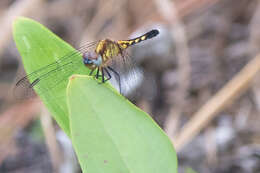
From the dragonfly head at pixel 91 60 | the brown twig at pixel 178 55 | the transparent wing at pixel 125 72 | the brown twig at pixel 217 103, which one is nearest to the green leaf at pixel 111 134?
the dragonfly head at pixel 91 60

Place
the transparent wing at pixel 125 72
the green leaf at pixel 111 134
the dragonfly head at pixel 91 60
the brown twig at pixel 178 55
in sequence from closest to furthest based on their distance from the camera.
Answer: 1. the green leaf at pixel 111 134
2. the dragonfly head at pixel 91 60
3. the transparent wing at pixel 125 72
4. the brown twig at pixel 178 55

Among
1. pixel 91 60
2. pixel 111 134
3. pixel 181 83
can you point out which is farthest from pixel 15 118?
pixel 111 134

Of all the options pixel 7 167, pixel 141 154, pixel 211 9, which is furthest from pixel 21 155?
pixel 211 9

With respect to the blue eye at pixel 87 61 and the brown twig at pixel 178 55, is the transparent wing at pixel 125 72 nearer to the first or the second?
the blue eye at pixel 87 61

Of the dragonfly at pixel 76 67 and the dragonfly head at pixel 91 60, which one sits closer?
the dragonfly at pixel 76 67

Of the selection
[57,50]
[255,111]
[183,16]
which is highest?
[57,50]

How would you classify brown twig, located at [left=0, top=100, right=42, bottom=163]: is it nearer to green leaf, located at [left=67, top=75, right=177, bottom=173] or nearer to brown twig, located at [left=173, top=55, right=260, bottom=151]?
brown twig, located at [left=173, top=55, right=260, bottom=151]

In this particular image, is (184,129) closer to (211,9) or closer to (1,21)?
(211,9)
